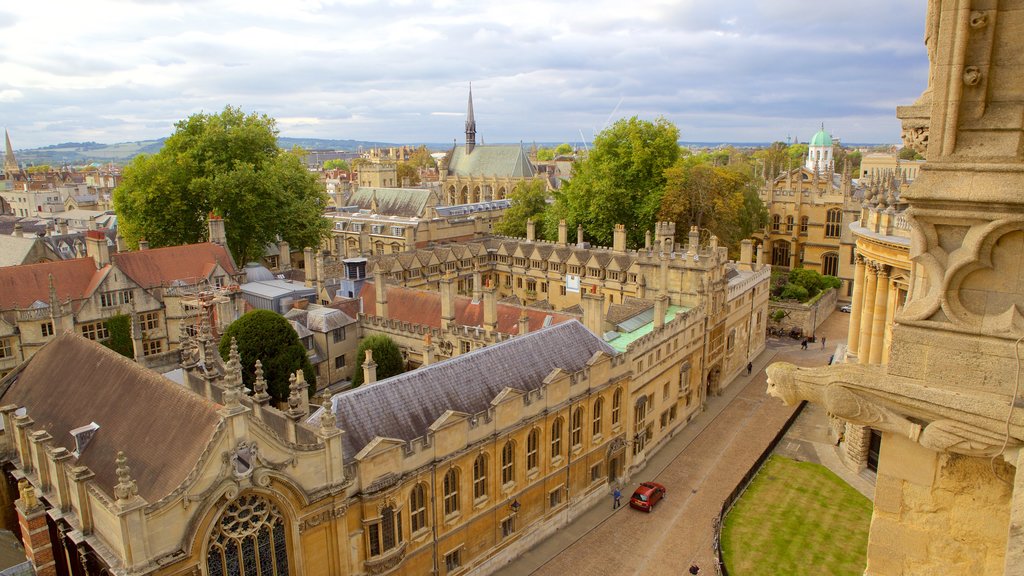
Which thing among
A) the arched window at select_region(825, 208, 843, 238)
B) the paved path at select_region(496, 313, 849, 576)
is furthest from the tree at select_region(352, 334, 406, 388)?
the arched window at select_region(825, 208, 843, 238)

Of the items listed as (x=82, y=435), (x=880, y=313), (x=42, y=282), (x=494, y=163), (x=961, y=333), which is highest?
(x=494, y=163)

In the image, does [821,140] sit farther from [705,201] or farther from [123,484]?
[123,484]

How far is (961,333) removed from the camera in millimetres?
5129

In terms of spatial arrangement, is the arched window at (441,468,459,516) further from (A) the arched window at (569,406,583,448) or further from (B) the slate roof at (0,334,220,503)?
(B) the slate roof at (0,334,220,503)

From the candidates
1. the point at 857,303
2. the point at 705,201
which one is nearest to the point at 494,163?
the point at 705,201

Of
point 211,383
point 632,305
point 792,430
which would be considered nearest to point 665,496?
point 792,430

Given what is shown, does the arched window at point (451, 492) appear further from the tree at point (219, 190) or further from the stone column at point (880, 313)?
the tree at point (219, 190)

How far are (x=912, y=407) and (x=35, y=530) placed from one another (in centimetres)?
1861

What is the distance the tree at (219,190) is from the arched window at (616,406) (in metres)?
29.1

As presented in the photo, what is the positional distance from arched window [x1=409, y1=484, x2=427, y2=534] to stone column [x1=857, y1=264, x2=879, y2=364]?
19852 millimetres

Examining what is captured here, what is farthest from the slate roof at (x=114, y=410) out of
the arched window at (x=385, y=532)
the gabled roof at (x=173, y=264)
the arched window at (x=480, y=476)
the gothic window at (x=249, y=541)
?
the gabled roof at (x=173, y=264)

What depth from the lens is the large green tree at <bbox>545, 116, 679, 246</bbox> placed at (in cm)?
5391

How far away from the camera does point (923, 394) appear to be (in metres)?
5.19

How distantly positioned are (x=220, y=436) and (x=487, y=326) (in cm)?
1686
